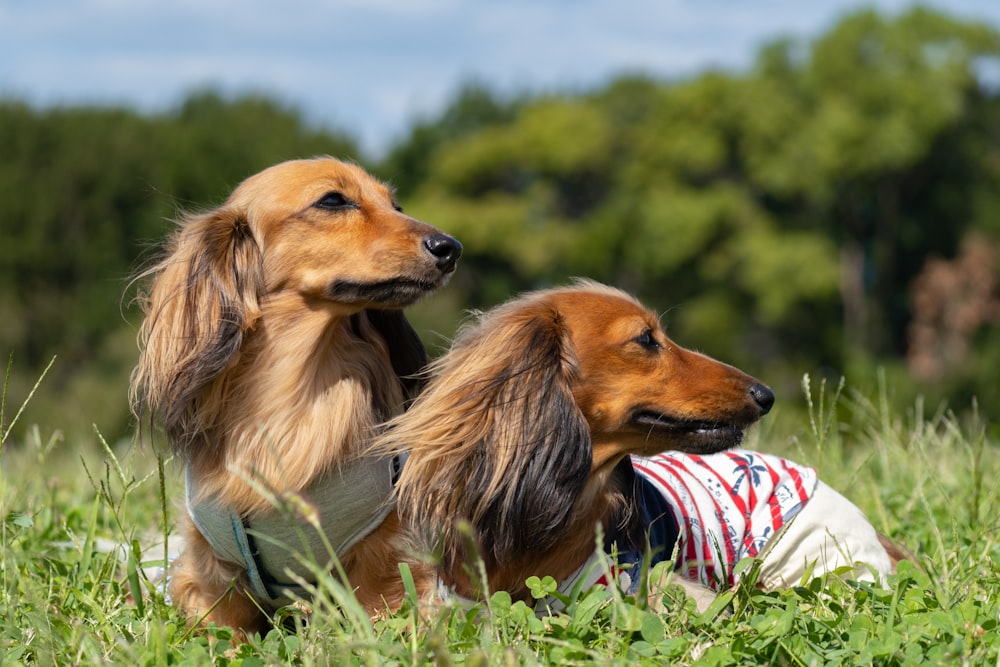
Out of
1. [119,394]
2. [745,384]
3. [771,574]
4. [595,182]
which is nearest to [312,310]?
[745,384]

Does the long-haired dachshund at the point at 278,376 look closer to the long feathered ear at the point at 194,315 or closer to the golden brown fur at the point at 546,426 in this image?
the long feathered ear at the point at 194,315

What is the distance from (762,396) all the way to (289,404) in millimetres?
1464

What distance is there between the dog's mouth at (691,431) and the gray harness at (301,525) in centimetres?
80

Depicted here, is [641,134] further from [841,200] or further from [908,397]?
Result: [908,397]

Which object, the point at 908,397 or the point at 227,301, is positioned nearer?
the point at 227,301

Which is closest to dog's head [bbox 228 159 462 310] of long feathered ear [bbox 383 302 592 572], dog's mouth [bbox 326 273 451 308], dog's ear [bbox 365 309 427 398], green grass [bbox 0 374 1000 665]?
dog's mouth [bbox 326 273 451 308]

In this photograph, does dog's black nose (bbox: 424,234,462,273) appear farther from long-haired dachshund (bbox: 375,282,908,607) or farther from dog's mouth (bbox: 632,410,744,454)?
dog's mouth (bbox: 632,410,744,454)

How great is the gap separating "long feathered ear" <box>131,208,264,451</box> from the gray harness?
297mm

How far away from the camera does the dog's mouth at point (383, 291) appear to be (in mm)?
3588

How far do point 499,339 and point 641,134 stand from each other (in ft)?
127

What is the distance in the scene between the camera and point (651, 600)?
3.03 m

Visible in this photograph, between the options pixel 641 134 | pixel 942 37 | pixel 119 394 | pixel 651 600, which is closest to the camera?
pixel 651 600

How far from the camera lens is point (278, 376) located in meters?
3.62

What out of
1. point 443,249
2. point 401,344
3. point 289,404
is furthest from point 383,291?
point 289,404
